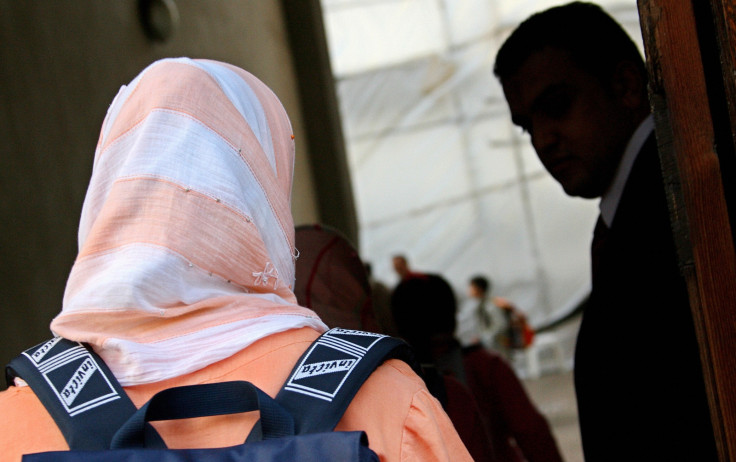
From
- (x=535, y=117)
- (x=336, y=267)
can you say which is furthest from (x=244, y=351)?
(x=535, y=117)

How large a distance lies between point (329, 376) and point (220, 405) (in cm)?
13

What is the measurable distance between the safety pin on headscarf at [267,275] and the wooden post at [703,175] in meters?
0.54

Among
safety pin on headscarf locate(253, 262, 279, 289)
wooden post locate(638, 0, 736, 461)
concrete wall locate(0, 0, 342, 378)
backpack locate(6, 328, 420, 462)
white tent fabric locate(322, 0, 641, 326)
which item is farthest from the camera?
white tent fabric locate(322, 0, 641, 326)

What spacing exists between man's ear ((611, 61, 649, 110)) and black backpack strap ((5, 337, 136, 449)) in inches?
50.2

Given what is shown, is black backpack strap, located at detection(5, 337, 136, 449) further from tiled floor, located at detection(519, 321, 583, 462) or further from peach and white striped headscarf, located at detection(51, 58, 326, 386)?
tiled floor, located at detection(519, 321, 583, 462)

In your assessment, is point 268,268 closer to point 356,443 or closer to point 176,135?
point 176,135

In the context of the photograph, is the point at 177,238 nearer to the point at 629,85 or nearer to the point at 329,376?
the point at 329,376

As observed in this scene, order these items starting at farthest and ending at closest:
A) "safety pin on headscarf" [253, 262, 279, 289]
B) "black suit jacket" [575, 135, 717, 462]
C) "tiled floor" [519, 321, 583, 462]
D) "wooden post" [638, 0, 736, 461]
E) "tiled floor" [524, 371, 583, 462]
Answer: "tiled floor" [519, 321, 583, 462] < "tiled floor" [524, 371, 583, 462] < "black suit jacket" [575, 135, 717, 462] < "safety pin on headscarf" [253, 262, 279, 289] < "wooden post" [638, 0, 736, 461]

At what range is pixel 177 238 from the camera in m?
0.99

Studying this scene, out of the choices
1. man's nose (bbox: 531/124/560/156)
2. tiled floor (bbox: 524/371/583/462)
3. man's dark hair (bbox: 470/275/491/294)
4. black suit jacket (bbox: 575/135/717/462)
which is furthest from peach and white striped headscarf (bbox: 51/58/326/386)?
man's dark hair (bbox: 470/275/491/294)

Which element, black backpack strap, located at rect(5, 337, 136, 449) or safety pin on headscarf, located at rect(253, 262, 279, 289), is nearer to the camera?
black backpack strap, located at rect(5, 337, 136, 449)

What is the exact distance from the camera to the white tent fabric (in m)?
10.3

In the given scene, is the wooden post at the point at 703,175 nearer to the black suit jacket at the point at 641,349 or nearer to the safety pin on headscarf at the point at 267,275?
the black suit jacket at the point at 641,349

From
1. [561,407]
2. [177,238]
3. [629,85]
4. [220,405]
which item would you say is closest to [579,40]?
[629,85]
